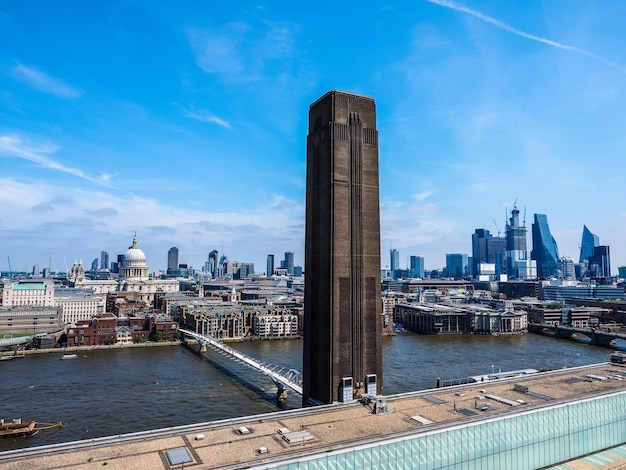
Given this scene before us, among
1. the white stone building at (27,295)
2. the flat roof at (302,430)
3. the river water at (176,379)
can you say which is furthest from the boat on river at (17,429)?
the white stone building at (27,295)

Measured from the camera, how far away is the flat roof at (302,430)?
86.6 feet

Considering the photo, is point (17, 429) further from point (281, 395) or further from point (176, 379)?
point (281, 395)

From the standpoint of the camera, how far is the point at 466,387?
140ft

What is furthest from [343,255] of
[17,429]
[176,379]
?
[176,379]

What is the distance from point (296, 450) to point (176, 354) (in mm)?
81230

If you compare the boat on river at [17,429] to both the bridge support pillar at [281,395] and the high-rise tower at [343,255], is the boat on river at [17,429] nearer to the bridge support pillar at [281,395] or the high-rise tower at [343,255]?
the bridge support pillar at [281,395]

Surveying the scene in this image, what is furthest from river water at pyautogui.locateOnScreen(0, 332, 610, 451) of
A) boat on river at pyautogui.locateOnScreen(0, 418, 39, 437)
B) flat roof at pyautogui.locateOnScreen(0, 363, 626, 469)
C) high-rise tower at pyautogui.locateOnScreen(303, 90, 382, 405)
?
flat roof at pyautogui.locateOnScreen(0, 363, 626, 469)

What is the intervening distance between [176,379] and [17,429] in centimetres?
2683

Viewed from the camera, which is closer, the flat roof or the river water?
the flat roof

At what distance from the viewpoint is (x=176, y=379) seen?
74.6 metres

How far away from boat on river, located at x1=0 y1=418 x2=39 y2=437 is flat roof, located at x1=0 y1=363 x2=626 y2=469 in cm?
2794

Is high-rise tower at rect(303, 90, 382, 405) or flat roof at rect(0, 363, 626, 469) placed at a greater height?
high-rise tower at rect(303, 90, 382, 405)

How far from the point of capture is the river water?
179ft

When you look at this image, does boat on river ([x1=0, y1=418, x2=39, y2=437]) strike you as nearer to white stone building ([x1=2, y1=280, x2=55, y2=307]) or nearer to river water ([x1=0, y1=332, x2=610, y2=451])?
river water ([x1=0, y1=332, x2=610, y2=451])
